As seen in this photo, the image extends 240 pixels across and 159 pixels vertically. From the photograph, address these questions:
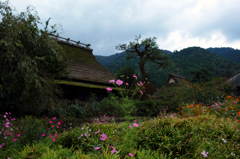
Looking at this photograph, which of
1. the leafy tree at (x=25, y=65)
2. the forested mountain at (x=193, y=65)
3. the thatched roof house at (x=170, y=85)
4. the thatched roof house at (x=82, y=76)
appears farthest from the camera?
the forested mountain at (x=193, y=65)

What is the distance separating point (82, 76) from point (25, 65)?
5895mm

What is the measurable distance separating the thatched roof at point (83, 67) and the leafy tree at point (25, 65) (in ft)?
9.80

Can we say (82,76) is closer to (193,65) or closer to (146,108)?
(146,108)

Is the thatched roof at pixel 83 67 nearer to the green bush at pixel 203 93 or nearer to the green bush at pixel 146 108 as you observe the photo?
the green bush at pixel 146 108

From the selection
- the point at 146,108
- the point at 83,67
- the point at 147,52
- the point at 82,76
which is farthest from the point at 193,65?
the point at 82,76

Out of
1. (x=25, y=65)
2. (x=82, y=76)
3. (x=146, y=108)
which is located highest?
(x=25, y=65)

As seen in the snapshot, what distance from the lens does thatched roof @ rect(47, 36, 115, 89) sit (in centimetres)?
1123

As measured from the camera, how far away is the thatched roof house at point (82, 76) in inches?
406

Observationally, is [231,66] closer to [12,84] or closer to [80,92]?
[80,92]

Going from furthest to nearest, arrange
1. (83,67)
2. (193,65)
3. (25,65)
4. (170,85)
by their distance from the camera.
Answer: (193,65) → (170,85) → (83,67) → (25,65)

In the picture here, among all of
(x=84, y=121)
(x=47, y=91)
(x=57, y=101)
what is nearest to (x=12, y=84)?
(x=47, y=91)

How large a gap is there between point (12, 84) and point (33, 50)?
162cm

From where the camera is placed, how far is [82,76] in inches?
452

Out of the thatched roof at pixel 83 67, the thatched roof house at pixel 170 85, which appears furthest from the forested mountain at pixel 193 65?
the thatched roof at pixel 83 67
